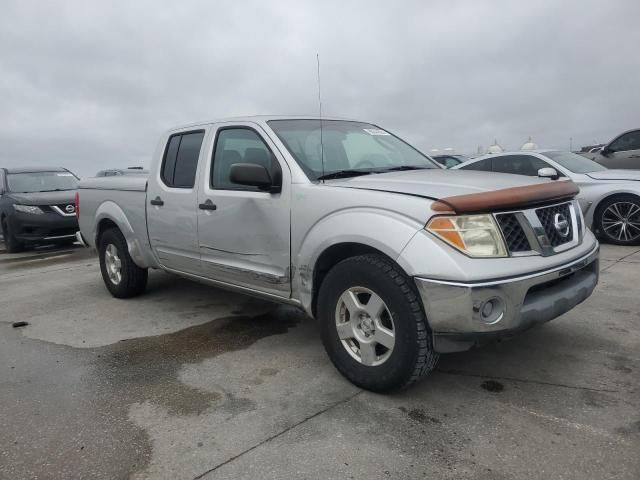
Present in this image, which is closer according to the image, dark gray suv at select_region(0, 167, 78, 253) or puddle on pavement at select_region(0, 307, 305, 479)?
puddle on pavement at select_region(0, 307, 305, 479)

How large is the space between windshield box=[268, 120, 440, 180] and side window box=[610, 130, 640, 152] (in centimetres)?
768

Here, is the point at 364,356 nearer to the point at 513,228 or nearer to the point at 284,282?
the point at 284,282

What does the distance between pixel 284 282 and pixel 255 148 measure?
1038 mm

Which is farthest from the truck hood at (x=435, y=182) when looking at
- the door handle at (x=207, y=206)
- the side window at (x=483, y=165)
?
the side window at (x=483, y=165)

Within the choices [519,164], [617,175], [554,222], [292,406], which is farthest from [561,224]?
[519,164]

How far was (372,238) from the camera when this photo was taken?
9.27ft

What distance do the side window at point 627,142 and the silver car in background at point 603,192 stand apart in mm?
2510

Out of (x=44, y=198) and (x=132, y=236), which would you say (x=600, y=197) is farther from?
(x=44, y=198)

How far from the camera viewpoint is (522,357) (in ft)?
11.3

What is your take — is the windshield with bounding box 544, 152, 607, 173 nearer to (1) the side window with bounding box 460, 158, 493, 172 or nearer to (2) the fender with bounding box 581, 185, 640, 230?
(2) the fender with bounding box 581, 185, 640, 230

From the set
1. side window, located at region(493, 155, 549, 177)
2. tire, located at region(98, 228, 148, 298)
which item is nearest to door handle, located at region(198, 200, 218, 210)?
tire, located at region(98, 228, 148, 298)

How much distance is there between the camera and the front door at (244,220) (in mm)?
3492

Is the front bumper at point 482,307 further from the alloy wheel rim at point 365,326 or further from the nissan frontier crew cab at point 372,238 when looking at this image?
the alloy wheel rim at point 365,326

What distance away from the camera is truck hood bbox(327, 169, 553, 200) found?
283 centimetres
